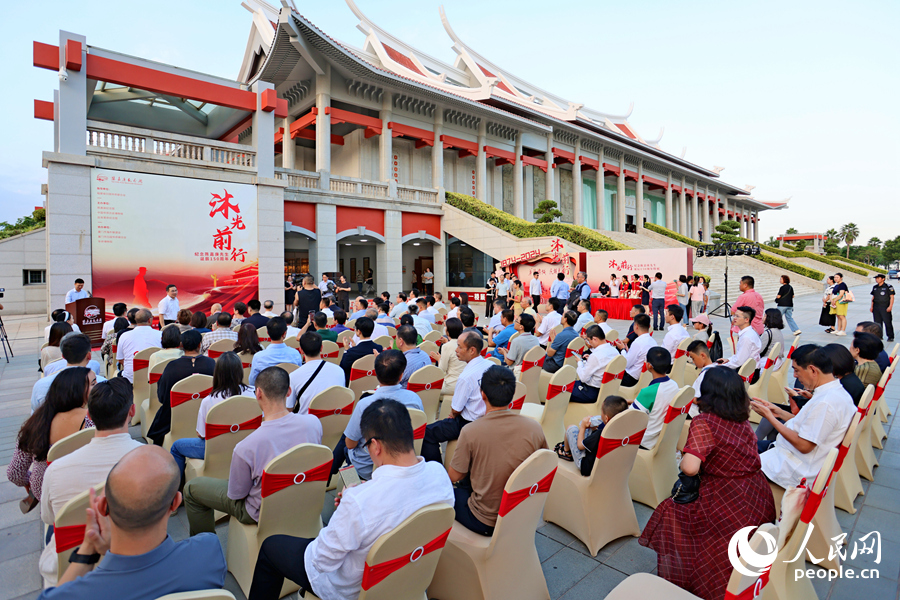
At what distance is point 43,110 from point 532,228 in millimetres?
16114

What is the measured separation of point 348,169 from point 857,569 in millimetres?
21028

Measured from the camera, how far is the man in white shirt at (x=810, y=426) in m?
2.62

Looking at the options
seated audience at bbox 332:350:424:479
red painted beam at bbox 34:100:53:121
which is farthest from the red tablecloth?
red painted beam at bbox 34:100:53:121

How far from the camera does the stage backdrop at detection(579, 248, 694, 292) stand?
47.5ft

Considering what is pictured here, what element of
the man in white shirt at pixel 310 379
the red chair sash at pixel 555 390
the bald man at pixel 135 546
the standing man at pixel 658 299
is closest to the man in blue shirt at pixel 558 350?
the red chair sash at pixel 555 390

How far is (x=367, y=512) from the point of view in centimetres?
167

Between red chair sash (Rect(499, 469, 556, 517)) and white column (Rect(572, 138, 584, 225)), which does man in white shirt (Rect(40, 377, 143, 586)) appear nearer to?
red chair sash (Rect(499, 469, 556, 517))

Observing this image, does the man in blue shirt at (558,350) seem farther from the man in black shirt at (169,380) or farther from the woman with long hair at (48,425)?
the woman with long hair at (48,425)

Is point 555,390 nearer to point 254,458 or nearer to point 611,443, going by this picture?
point 611,443

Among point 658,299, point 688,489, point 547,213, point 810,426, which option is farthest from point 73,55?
point 547,213

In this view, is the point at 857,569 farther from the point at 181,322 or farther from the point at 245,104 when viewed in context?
the point at 245,104

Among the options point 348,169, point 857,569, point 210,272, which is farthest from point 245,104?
point 857,569

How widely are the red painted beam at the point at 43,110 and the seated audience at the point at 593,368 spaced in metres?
15.0

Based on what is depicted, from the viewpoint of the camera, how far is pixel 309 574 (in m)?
1.77
